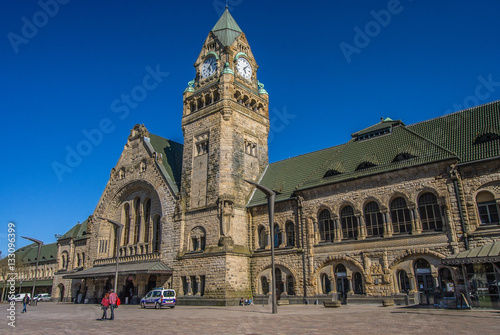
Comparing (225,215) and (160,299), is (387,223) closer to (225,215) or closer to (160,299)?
(225,215)

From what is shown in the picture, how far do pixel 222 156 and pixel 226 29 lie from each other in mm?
15901

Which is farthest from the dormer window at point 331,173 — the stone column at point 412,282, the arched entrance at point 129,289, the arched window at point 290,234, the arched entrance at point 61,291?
the arched entrance at point 61,291

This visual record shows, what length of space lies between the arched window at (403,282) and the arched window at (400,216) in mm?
2825

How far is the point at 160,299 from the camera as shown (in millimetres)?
30156

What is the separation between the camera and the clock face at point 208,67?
42.0 meters

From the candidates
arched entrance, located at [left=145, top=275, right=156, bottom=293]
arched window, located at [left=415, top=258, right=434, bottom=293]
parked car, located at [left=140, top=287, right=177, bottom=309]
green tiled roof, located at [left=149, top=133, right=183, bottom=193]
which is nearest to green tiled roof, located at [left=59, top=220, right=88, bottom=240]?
green tiled roof, located at [left=149, top=133, right=183, bottom=193]

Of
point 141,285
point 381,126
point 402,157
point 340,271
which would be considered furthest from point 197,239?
point 381,126

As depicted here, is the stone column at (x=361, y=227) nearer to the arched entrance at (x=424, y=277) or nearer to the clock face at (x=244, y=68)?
the arched entrance at (x=424, y=277)

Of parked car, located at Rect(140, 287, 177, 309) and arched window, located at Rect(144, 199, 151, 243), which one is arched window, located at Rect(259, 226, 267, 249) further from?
arched window, located at Rect(144, 199, 151, 243)

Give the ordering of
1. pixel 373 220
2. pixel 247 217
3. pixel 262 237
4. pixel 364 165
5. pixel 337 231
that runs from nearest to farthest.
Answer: pixel 373 220 < pixel 337 231 < pixel 364 165 < pixel 262 237 < pixel 247 217

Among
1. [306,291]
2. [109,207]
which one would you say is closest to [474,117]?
[306,291]

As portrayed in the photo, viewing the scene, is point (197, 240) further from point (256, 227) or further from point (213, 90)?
point (213, 90)

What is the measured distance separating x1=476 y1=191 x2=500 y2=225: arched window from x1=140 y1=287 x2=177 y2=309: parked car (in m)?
23.0

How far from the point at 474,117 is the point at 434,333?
22337 mm
